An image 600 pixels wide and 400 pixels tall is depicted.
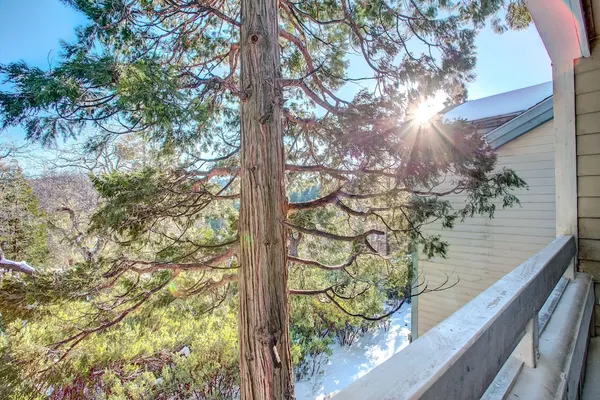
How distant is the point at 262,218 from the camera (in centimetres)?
250

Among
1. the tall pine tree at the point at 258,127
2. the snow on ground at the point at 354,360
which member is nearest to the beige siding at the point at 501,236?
the tall pine tree at the point at 258,127

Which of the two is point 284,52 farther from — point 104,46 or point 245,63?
point 104,46

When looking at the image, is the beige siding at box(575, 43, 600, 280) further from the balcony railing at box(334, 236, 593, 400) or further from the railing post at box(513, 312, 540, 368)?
the railing post at box(513, 312, 540, 368)

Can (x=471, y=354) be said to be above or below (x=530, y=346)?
above

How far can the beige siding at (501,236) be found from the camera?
409 centimetres

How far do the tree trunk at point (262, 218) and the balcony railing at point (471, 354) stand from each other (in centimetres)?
180

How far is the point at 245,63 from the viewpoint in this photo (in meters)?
2.63

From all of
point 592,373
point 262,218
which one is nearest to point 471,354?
point 592,373

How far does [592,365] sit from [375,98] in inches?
113

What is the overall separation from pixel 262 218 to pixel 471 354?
211 cm

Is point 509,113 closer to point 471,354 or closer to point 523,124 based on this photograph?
point 523,124

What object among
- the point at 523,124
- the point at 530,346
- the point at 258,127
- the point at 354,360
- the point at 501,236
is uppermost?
the point at 523,124

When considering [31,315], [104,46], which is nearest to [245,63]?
[104,46]

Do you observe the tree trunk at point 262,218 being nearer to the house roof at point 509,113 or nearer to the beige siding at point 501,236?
the house roof at point 509,113
